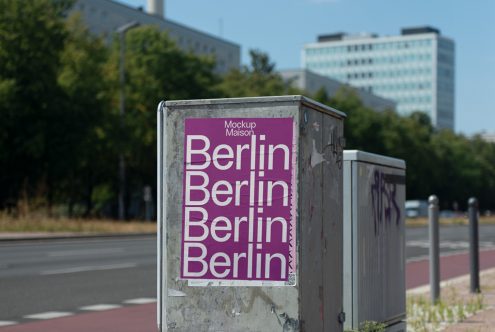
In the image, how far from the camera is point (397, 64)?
643 feet

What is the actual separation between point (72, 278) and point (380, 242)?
1048cm

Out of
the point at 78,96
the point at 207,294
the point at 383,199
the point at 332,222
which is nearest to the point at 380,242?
the point at 383,199

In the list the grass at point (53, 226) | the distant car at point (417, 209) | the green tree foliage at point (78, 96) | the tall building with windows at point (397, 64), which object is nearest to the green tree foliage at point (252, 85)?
the green tree foliage at point (78, 96)

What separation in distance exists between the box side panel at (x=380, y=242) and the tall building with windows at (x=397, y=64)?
618ft

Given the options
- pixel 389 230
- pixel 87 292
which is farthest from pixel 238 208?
pixel 87 292

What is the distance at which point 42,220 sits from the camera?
1458 inches

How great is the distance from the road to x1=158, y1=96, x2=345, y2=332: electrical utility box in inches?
259

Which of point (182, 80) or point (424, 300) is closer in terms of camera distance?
point (424, 300)

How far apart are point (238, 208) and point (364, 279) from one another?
2.20m

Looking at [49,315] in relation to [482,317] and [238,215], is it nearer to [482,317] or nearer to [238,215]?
[482,317]

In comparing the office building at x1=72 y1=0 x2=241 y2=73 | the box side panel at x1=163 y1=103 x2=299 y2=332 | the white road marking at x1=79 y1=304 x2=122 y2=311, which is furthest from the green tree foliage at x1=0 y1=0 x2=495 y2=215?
Result: the box side panel at x1=163 y1=103 x2=299 y2=332

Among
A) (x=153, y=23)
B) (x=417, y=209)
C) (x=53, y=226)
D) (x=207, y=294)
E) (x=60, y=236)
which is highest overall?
(x=153, y=23)

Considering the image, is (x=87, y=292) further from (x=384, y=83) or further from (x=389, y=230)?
(x=384, y=83)

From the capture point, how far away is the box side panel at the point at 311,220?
5.06m
